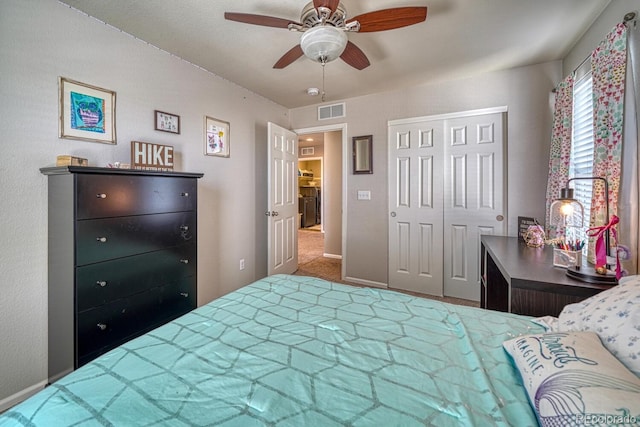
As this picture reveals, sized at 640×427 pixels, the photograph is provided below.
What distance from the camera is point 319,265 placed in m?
4.68

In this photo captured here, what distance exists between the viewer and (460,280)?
125 inches

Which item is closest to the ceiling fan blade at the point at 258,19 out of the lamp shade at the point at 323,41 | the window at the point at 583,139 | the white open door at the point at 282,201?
the lamp shade at the point at 323,41

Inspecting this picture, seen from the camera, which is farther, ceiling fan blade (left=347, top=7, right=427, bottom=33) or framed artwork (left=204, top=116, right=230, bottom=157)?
framed artwork (left=204, top=116, right=230, bottom=157)

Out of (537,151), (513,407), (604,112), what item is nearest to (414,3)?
(604,112)

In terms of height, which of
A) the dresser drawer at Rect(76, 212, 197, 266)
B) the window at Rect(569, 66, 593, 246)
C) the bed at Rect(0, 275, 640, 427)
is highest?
the window at Rect(569, 66, 593, 246)

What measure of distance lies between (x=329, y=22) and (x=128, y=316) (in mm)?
2213

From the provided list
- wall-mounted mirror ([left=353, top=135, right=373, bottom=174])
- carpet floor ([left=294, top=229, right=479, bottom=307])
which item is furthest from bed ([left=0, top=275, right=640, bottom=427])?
wall-mounted mirror ([left=353, top=135, right=373, bottom=174])

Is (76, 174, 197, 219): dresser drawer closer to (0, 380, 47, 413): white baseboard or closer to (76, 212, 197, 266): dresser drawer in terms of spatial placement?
(76, 212, 197, 266): dresser drawer

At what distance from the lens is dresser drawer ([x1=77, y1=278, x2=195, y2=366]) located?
5.14 ft

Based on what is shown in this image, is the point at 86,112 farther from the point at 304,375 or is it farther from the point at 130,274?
the point at 304,375

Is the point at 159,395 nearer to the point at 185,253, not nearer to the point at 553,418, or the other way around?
the point at 553,418

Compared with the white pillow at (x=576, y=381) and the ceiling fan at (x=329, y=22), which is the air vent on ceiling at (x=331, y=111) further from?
the white pillow at (x=576, y=381)

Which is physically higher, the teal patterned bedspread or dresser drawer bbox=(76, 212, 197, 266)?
dresser drawer bbox=(76, 212, 197, 266)

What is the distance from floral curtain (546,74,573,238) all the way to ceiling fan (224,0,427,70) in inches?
64.9
